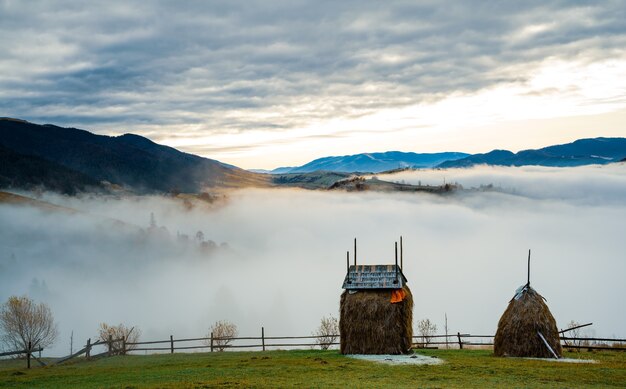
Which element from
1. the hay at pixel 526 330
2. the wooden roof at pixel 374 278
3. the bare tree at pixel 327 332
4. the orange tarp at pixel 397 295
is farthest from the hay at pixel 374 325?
the bare tree at pixel 327 332

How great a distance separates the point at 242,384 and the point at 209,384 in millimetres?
1439

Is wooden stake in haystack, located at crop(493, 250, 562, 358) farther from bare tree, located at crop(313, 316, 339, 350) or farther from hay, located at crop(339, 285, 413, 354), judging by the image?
bare tree, located at crop(313, 316, 339, 350)

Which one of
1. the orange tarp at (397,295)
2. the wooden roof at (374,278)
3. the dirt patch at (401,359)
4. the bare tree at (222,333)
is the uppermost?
the wooden roof at (374,278)

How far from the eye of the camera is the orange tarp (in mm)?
37188

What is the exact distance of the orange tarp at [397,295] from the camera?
3719 centimetres

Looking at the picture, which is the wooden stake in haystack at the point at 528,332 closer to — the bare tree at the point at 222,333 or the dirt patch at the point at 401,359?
the dirt patch at the point at 401,359

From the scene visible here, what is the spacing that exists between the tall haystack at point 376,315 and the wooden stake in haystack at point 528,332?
591cm

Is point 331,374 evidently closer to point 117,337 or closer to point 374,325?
point 374,325

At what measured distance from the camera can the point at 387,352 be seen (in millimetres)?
36469

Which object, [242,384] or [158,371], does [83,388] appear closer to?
[158,371]

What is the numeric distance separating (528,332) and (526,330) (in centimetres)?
16

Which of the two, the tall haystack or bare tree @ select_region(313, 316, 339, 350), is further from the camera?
bare tree @ select_region(313, 316, 339, 350)

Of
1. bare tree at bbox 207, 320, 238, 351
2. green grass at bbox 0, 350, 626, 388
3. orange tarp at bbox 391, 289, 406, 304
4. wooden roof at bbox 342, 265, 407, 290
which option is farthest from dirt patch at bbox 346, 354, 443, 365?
bare tree at bbox 207, 320, 238, 351

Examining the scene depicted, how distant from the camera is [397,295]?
123 ft
